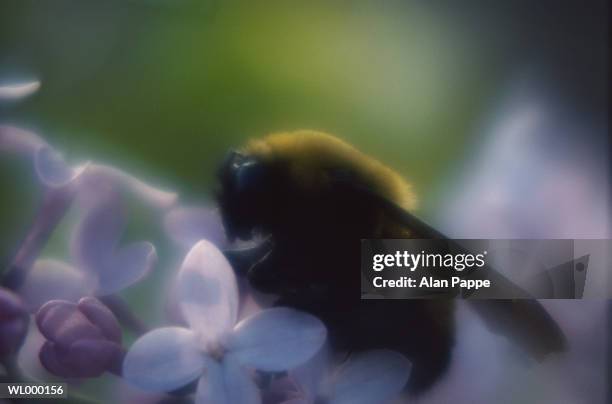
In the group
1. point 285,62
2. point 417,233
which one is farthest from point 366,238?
point 285,62

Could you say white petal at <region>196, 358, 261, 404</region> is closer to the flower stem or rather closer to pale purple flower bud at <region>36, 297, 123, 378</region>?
pale purple flower bud at <region>36, 297, 123, 378</region>

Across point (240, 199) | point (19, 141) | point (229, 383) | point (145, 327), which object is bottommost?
point (229, 383)

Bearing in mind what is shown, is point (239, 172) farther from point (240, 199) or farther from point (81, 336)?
point (81, 336)

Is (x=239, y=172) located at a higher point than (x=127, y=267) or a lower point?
higher

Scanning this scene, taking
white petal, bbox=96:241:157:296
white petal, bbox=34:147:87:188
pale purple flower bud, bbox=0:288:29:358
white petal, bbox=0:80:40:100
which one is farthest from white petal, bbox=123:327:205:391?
white petal, bbox=0:80:40:100

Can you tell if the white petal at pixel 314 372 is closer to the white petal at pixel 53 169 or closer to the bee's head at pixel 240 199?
the bee's head at pixel 240 199

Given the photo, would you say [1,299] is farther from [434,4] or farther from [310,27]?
[434,4]

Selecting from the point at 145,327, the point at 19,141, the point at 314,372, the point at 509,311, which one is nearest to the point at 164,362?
the point at 145,327
